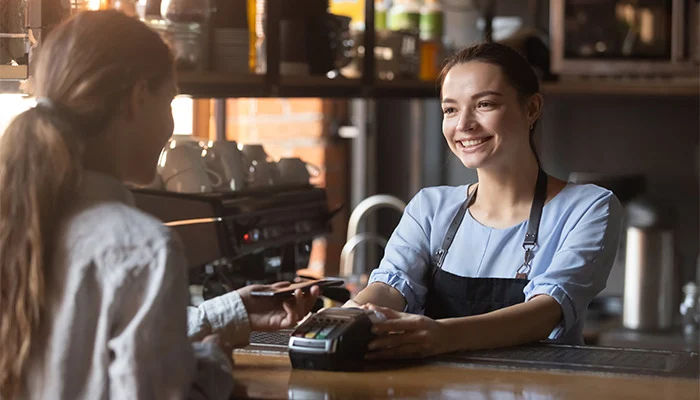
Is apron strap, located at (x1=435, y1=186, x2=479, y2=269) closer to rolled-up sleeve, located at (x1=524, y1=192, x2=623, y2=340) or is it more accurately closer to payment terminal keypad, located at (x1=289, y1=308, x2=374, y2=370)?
rolled-up sleeve, located at (x1=524, y1=192, x2=623, y2=340)

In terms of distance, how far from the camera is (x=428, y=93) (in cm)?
352

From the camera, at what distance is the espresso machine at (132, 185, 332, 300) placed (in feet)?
7.41

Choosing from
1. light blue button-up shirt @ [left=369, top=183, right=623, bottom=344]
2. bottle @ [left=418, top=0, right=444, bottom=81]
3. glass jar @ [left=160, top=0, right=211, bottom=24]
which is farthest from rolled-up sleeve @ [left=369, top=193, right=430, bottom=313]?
bottle @ [left=418, top=0, right=444, bottom=81]

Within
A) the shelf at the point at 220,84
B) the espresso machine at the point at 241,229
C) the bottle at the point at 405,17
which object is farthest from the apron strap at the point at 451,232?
the bottle at the point at 405,17

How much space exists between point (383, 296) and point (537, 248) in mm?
288

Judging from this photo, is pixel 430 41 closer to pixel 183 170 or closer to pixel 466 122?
pixel 183 170

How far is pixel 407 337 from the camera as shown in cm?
171

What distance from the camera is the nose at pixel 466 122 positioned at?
2109 millimetres

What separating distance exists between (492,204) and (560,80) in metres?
1.90

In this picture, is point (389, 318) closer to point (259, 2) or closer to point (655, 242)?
point (259, 2)

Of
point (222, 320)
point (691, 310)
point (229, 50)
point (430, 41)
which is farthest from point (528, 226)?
point (691, 310)

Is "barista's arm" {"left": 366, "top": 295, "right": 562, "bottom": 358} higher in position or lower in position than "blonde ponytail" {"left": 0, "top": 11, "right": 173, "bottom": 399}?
lower

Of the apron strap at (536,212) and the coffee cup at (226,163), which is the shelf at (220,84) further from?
the apron strap at (536,212)

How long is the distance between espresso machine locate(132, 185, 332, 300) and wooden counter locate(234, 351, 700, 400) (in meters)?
0.62
